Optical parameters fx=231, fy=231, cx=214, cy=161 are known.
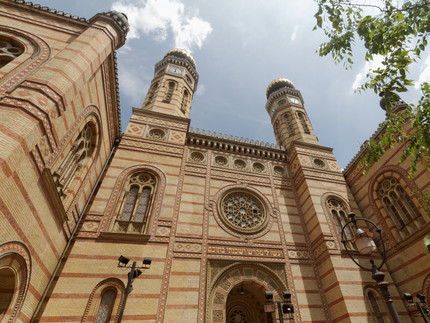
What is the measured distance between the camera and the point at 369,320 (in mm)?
7812

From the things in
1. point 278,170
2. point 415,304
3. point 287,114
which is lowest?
point 415,304

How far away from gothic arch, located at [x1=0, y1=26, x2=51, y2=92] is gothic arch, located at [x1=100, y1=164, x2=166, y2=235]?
470 centimetres

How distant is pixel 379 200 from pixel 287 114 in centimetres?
Answer: 939

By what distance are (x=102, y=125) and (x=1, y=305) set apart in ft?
21.5

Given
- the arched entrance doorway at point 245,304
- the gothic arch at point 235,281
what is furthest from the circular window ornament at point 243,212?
the arched entrance doorway at point 245,304

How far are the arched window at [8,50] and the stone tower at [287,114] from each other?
14406 millimetres

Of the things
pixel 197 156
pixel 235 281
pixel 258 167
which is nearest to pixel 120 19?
pixel 197 156

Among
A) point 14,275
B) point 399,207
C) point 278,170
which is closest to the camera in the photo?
point 14,275

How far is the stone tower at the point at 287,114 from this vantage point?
16531mm

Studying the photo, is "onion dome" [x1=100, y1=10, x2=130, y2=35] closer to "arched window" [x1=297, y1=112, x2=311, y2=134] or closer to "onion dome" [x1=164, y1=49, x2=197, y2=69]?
"onion dome" [x1=164, y1=49, x2=197, y2=69]

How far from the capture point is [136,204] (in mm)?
9320

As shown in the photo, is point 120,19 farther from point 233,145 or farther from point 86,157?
point 233,145

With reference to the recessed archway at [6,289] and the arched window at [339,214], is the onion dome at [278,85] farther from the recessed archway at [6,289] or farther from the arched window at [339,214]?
the recessed archway at [6,289]

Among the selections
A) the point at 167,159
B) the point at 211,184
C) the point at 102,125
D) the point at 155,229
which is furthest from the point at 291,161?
the point at 102,125
